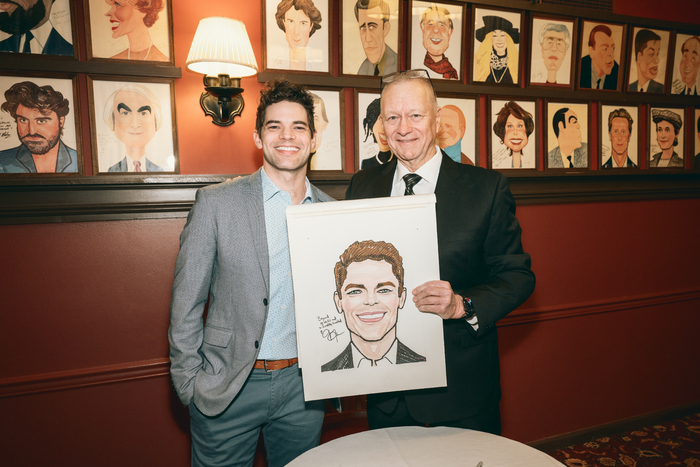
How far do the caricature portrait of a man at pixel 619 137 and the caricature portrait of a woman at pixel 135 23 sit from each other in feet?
9.72

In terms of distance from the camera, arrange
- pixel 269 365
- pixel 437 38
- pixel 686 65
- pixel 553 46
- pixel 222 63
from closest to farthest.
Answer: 1. pixel 269 365
2. pixel 222 63
3. pixel 437 38
4. pixel 553 46
5. pixel 686 65

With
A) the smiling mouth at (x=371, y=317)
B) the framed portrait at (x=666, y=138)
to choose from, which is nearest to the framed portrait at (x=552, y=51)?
Result: the framed portrait at (x=666, y=138)

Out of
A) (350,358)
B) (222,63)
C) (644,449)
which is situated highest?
(222,63)

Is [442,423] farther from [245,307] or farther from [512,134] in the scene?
[512,134]

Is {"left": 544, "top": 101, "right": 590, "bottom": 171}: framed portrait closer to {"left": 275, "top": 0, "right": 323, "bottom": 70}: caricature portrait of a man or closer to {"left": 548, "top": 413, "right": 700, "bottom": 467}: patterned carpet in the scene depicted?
{"left": 275, "top": 0, "right": 323, "bottom": 70}: caricature portrait of a man

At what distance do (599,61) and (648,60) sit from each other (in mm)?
447

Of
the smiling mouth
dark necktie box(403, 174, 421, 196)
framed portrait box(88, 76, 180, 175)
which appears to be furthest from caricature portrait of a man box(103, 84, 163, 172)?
the smiling mouth

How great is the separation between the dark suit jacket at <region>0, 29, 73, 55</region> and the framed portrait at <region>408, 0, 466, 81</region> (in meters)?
1.76

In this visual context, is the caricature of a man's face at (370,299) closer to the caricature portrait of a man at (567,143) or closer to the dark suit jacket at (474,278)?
the dark suit jacket at (474,278)

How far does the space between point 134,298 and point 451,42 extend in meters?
2.35

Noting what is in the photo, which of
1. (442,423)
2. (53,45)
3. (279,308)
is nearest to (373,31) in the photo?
(53,45)

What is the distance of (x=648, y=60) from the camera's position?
9.41ft

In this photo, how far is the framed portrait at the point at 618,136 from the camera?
281 cm

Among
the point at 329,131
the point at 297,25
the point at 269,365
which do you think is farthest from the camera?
the point at 329,131
